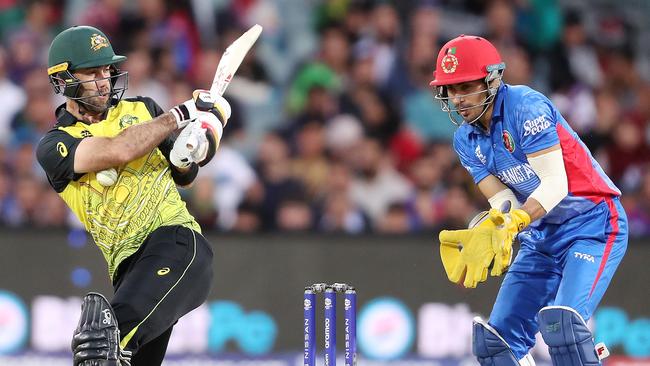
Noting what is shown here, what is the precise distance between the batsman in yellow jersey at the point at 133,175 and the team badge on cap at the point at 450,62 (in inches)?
41.6

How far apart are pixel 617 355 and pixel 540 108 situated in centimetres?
330

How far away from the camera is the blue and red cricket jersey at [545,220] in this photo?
5383 millimetres

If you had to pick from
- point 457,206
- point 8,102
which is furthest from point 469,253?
point 8,102

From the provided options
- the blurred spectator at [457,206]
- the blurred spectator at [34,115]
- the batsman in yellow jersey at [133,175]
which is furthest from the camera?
the blurred spectator at [34,115]

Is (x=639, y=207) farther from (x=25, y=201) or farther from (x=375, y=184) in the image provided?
(x=25, y=201)

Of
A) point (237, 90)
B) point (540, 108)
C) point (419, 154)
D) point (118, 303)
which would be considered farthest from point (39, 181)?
point (540, 108)

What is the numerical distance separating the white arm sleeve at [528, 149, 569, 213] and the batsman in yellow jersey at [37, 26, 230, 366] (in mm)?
1482

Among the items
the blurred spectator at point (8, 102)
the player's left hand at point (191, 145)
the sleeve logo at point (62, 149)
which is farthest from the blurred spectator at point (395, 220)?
the sleeve logo at point (62, 149)

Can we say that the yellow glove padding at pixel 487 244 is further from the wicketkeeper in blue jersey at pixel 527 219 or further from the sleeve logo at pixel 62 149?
the sleeve logo at pixel 62 149

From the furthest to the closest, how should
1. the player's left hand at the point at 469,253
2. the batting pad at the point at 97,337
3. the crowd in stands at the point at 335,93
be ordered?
the crowd in stands at the point at 335,93 → the player's left hand at the point at 469,253 → the batting pad at the point at 97,337

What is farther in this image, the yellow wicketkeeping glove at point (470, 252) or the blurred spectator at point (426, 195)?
the blurred spectator at point (426, 195)

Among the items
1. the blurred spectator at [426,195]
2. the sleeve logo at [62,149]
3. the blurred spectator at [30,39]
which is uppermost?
the blurred spectator at [30,39]

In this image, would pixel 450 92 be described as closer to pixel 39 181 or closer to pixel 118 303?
pixel 118 303

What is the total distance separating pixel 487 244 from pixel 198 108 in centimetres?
146
